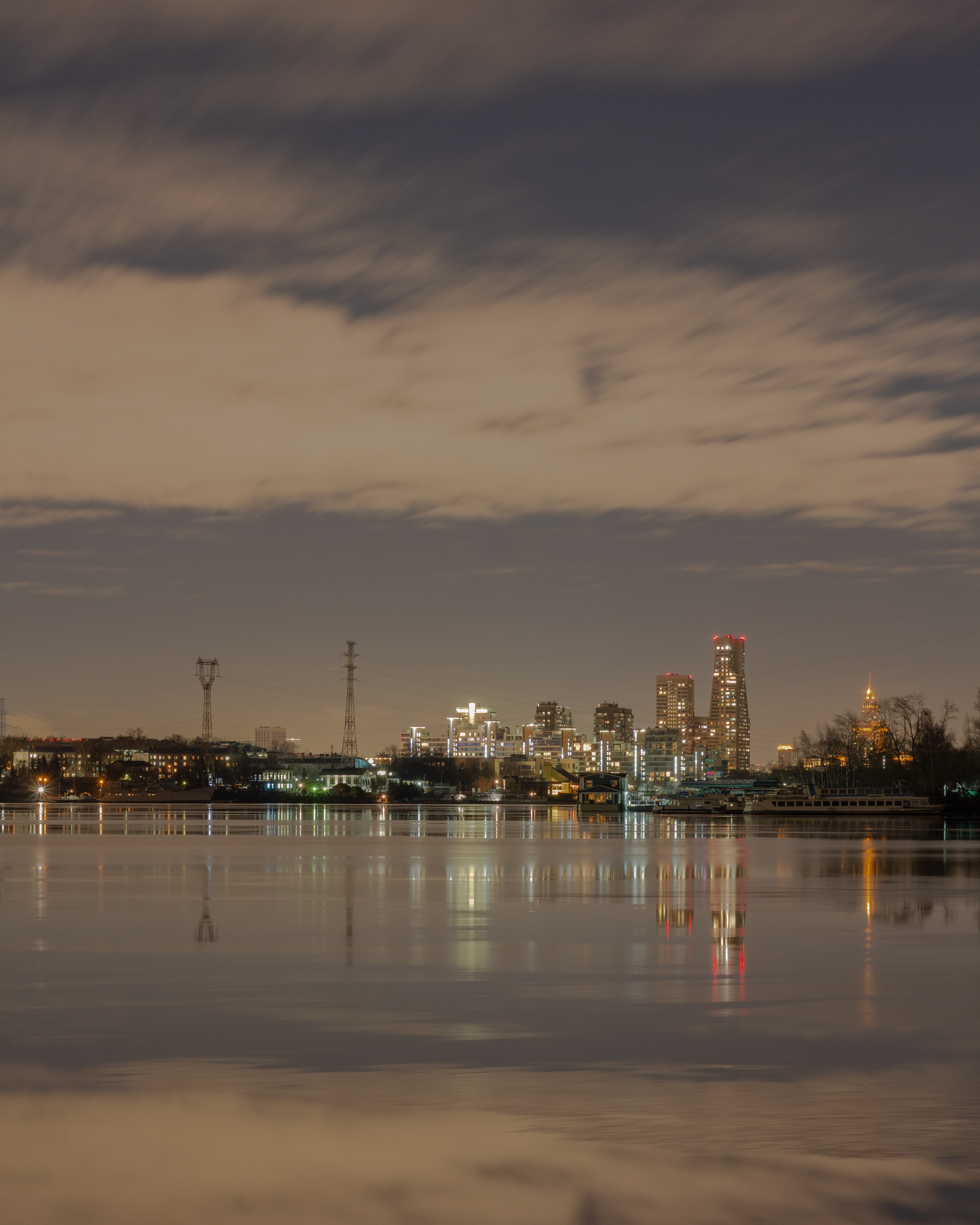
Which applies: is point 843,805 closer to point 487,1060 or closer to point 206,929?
point 206,929

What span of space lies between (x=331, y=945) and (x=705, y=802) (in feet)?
553

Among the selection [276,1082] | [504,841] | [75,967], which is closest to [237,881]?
[75,967]

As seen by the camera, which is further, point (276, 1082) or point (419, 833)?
point (419, 833)

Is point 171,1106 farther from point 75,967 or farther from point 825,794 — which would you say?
point 825,794

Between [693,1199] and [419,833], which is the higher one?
[693,1199]

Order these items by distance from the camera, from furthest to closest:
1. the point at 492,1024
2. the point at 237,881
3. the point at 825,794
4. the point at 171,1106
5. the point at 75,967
Result: the point at 825,794 → the point at 237,881 → the point at 75,967 → the point at 492,1024 → the point at 171,1106

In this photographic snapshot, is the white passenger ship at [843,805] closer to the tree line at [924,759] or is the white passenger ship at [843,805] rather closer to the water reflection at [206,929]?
the tree line at [924,759]

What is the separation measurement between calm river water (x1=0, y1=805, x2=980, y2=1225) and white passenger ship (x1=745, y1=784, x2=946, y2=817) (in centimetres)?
12456

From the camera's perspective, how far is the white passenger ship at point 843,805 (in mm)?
149925

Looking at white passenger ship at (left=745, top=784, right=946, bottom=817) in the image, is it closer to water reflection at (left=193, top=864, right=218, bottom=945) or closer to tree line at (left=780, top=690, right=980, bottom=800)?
tree line at (left=780, top=690, right=980, bottom=800)

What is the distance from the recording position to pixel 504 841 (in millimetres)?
74562

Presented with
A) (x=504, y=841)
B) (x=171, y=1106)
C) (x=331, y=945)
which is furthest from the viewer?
(x=504, y=841)

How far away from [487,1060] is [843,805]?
509 feet

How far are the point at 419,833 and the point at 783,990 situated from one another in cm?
7072
